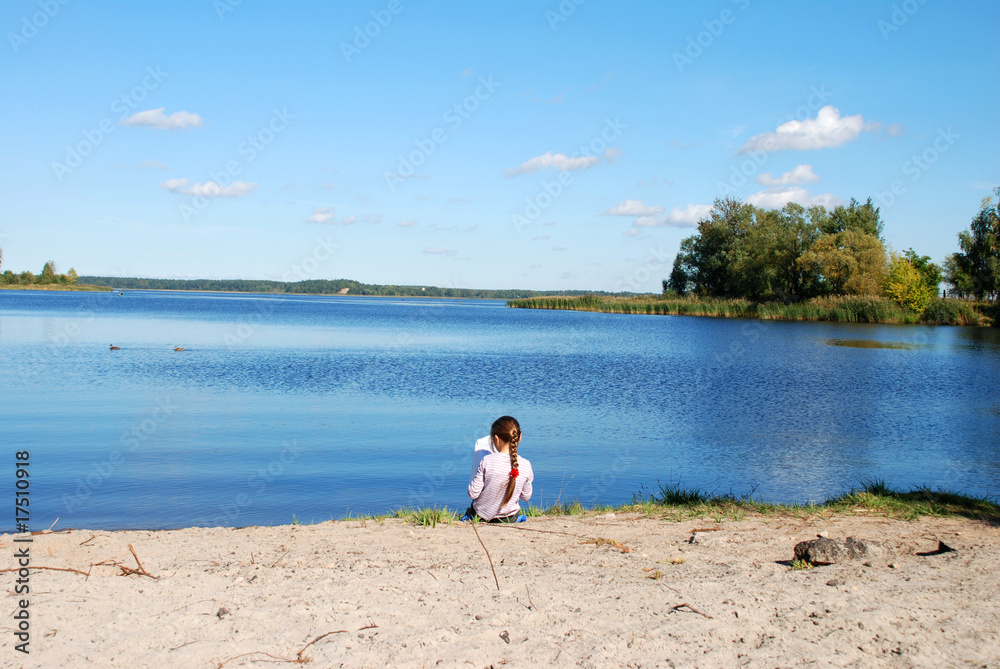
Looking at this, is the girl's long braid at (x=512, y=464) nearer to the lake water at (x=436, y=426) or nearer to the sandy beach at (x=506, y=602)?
the sandy beach at (x=506, y=602)

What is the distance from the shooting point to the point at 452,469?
424 inches

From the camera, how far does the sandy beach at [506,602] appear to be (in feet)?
12.7

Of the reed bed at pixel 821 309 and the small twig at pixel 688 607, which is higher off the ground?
the reed bed at pixel 821 309

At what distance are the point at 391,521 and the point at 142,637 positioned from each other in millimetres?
3189

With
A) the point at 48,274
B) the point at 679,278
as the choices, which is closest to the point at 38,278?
the point at 48,274

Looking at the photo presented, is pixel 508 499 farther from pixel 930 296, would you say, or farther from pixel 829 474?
pixel 930 296

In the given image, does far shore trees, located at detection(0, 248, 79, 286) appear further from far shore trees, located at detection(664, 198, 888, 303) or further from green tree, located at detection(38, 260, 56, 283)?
far shore trees, located at detection(664, 198, 888, 303)

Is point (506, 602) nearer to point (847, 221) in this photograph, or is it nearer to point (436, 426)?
point (436, 426)

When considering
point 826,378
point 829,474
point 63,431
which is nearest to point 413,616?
point 829,474

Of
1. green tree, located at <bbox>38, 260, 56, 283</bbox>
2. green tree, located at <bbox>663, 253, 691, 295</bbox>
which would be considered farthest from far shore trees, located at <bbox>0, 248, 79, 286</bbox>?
green tree, located at <bbox>663, 253, 691, 295</bbox>

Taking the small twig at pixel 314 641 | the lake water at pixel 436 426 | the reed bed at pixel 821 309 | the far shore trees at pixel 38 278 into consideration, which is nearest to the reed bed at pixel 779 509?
the lake water at pixel 436 426

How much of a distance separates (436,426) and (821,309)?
5529cm

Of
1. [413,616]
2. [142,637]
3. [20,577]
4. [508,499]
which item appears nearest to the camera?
[142,637]

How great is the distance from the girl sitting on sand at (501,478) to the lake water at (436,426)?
199cm
